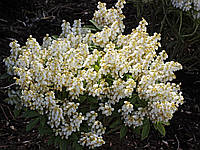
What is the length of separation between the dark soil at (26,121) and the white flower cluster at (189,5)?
34.2 inches

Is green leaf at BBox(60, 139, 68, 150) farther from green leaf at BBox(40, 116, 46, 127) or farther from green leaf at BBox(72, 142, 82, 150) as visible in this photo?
green leaf at BBox(40, 116, 46, 127)

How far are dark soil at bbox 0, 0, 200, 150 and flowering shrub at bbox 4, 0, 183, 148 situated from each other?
797 mm

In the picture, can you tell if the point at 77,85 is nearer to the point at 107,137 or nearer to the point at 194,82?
the point at 107,137

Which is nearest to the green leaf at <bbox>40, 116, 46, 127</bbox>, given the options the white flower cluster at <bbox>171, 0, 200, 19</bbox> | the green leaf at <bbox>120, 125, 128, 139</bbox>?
the green leaf at <bbox>120, 125, 128, 139</bbox>

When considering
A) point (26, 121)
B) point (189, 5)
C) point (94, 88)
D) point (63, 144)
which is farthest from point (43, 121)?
point (189, 5)

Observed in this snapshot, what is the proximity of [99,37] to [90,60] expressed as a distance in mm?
369

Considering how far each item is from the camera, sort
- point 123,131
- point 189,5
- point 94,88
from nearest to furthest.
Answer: point 94,88 → point 123,131 → point 189,5

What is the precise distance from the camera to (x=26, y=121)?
3.61 meters

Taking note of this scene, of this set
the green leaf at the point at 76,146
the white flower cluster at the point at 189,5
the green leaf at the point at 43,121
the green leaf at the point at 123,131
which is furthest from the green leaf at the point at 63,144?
the white flower cluster at the point at 189,5

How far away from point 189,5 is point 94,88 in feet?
5.66

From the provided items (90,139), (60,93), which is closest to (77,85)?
(60,93)

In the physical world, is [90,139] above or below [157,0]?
below

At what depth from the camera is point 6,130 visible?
11.5ft

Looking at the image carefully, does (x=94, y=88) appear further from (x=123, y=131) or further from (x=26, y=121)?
(x=26, y=121)
